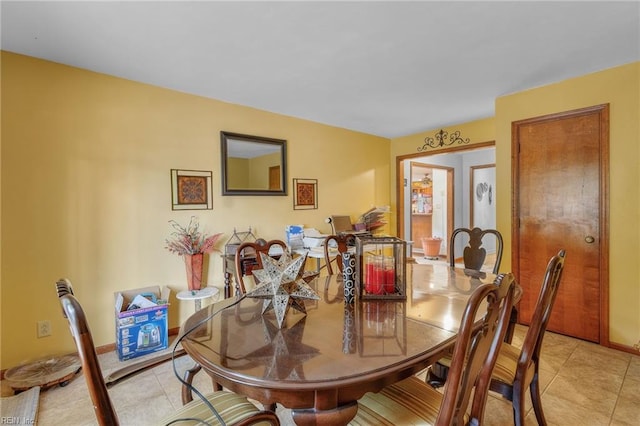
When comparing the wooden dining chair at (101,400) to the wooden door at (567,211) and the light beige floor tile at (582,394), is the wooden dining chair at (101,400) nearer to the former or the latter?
the light beige floor tile at (582,394)

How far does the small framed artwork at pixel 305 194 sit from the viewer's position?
12.3 ft

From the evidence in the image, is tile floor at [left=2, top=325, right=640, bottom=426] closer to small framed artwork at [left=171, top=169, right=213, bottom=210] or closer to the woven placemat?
the woven placemat

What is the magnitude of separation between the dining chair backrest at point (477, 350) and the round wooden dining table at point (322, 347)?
124 millimetres

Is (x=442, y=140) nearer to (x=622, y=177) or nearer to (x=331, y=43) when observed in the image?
(x=622, y=177)

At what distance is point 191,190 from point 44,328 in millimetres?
1498

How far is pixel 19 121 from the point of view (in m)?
2.17

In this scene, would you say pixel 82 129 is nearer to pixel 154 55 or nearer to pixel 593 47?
pixel 154 55

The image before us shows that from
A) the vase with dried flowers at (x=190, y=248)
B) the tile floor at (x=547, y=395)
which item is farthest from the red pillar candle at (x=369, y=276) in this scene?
the vase with dried flowers at (x=190, y=248)

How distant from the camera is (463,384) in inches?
36.7

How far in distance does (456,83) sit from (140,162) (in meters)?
2.90

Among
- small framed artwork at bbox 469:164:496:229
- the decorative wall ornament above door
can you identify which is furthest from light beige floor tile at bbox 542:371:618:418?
small framed artwork at bbox 469:164:496:229

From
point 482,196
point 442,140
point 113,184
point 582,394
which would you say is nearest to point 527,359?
point 582,394

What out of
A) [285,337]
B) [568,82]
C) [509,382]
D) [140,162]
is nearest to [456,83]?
[568,82]

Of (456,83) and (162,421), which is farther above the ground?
(456,83)
